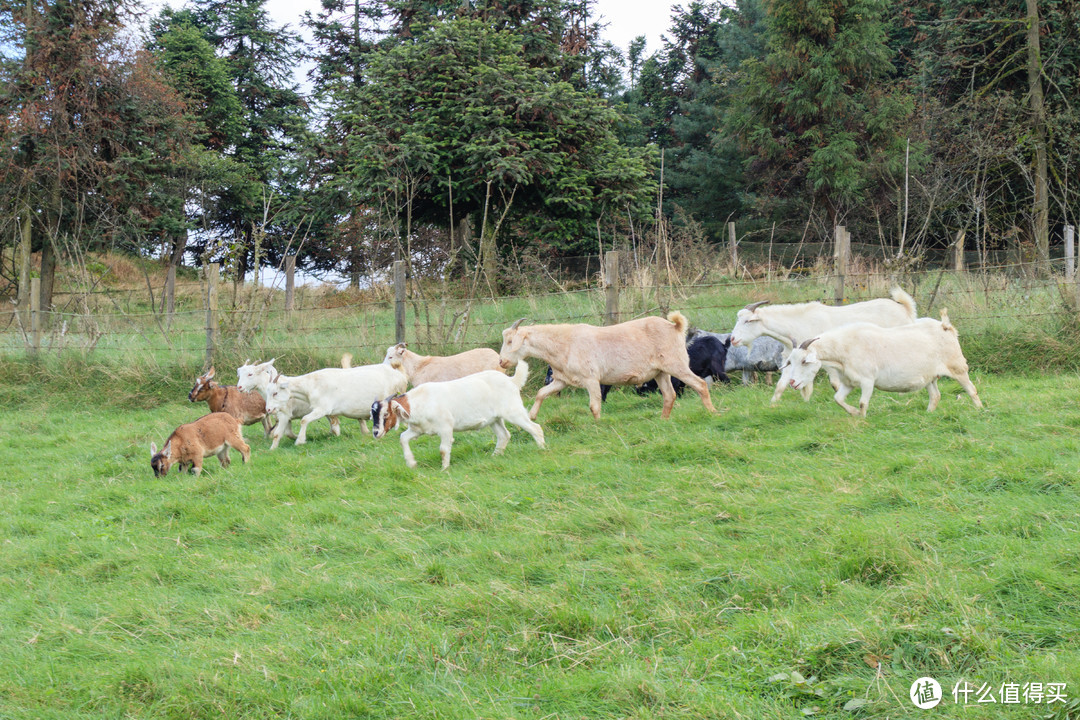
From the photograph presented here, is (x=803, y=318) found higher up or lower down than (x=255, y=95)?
lower down

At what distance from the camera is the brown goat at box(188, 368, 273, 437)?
35.2 ft

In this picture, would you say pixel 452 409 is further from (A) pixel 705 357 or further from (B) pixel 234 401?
(A) pixel 705 357

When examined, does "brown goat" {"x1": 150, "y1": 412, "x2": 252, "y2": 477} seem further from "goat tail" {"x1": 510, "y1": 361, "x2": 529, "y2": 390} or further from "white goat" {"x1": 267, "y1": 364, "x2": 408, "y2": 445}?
"goat tail" {"x1": 510, "y1": 361, "x2": 529, "y2": 390}

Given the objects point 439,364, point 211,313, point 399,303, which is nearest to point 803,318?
point 439,364

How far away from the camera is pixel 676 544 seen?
5.56 metres

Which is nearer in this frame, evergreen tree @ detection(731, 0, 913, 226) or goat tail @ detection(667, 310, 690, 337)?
goat tail @ detection(667, 310, 690, 337)

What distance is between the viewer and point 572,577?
511 cm

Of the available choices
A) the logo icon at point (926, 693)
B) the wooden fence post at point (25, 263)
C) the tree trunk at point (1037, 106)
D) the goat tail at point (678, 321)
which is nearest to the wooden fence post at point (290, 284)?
the wooden fence post at point (25, 263)

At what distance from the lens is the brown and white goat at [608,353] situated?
10266mm

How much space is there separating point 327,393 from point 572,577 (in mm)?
5701

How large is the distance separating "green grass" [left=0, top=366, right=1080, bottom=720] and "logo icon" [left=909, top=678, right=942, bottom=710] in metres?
0.04

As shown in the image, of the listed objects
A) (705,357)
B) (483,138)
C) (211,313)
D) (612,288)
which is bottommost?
(705,357)

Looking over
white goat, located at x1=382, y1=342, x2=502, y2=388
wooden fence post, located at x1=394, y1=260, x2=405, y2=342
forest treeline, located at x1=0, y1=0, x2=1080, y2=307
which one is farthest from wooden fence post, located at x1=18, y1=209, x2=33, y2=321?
white goat, located at x1=382, y1=342, x2=502, y2=388

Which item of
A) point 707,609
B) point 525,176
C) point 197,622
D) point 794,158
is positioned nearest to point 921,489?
point 707,609
